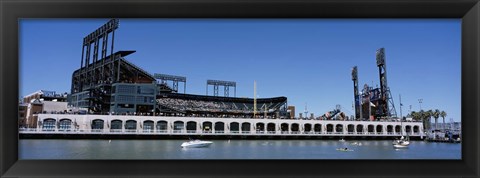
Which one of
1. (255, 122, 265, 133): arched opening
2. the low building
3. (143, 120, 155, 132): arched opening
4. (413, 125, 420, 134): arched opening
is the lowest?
(413, 125, 420, 134): arched opening

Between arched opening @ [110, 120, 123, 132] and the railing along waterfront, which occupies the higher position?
arched opening @ [110, 120, 123, 132]

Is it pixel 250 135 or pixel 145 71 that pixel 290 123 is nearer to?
pixel 250 135

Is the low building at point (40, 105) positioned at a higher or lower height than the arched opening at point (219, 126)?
higher

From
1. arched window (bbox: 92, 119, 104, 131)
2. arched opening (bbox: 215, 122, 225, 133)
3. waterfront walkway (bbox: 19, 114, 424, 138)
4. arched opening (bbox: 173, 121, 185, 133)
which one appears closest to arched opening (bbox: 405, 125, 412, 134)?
waterfront walkway (bbox: 19, 114, 424, 138)

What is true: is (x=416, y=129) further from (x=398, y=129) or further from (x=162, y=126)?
(x=162, y=126)

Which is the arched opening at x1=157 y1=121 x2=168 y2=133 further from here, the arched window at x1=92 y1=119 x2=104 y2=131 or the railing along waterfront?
the arched window at x1=92 y1=119 x2=104 y2=131

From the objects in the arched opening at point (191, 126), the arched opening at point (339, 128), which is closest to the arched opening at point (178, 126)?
the arched opening at point (191, 126)

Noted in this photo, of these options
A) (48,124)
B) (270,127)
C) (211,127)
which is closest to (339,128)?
(270,127)

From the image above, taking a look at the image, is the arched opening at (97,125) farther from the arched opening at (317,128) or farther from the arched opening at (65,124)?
the arched opening at (317,128)

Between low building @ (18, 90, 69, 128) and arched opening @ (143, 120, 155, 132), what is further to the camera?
arched opening @ (143, 120, 155, 132)
